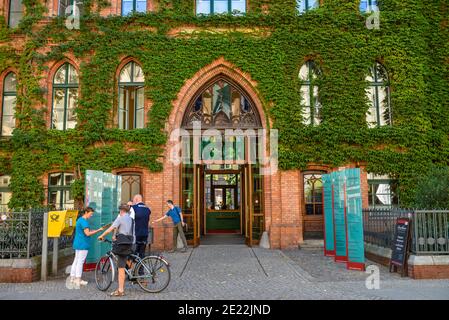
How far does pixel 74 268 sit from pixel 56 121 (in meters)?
8.81

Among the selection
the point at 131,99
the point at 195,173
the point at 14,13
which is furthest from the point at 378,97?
the point at 14,13

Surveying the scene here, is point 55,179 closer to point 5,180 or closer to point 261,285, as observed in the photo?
point 5,180

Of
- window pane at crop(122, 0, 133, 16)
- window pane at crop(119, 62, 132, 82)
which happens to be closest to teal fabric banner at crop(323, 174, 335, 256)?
window pane at crop(119, 62, 132, 82)

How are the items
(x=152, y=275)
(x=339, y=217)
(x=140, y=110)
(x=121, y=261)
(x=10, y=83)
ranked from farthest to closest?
(x=10, y=83), (x=140, y=110), (x=339, y=217), (x=152, y=275), (x=121, y=261)

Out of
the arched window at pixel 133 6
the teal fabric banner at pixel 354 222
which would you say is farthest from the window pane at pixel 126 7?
the teal fabric banner at pixel 354 222

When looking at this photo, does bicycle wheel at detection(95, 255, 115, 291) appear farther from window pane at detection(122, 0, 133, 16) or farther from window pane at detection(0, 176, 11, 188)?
window pane at detection(122, 0, 133, 16)

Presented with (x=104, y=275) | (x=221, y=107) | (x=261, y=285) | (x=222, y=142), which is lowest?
(x=261, y=285)

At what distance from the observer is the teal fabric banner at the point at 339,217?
437 inches

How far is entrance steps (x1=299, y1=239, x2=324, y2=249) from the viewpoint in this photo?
1460 cm

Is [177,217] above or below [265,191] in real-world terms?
below

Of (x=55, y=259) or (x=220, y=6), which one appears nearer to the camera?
(x=55, y=259)

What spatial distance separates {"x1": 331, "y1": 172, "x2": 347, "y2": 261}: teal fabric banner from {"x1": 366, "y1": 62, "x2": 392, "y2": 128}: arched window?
16.7ft

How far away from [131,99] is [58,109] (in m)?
2.88

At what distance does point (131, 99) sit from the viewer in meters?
15.6
